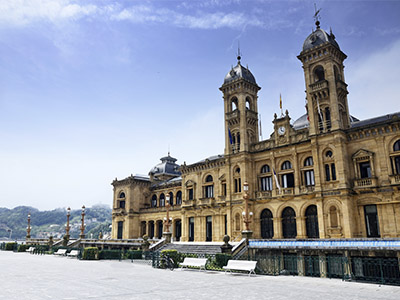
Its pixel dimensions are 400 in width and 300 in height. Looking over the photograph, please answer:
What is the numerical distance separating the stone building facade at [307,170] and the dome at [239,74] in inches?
7.1

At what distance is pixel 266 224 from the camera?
38188mm

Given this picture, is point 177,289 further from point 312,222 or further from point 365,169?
point 365,169

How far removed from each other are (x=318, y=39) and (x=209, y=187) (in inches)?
903

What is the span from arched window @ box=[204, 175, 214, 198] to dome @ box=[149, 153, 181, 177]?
19.3 meters

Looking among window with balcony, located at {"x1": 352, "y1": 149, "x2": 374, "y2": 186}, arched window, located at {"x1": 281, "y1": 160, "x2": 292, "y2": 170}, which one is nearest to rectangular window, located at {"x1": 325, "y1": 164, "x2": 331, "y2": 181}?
window with balcony, located at {"x1": 352, "y1": 149, "x2": 374, "y2": 186}

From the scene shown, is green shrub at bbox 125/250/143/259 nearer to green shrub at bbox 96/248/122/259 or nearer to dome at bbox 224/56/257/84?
green shrub at bbox 96/248/122/259

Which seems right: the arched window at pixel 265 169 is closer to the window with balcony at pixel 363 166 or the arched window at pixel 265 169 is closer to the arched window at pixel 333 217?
the arched window at pixel 333 217

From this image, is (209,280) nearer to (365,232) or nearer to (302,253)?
(302,253)

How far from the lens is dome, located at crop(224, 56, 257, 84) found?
44500 mm

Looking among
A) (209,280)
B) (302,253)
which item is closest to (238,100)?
(302,253)

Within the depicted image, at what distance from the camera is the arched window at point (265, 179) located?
129 feet

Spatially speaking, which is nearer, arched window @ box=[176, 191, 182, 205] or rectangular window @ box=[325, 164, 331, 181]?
rectangular window @ box=[325, 164, 331, 181]

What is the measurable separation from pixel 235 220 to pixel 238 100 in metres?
15.3

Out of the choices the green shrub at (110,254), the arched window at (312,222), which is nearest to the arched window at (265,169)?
the arched window at (312,222)
